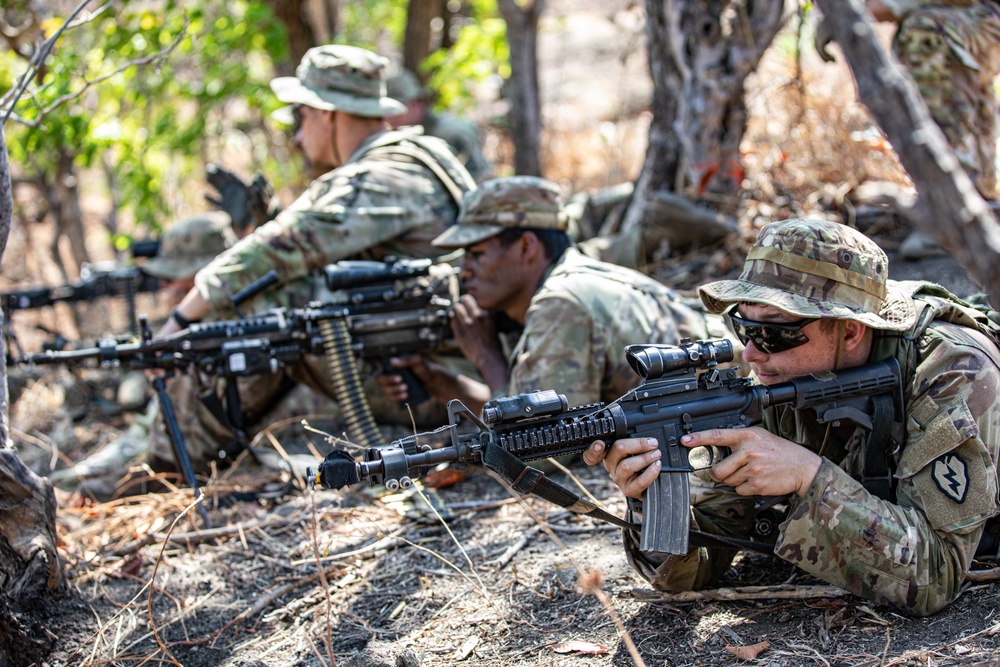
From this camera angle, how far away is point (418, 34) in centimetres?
1140

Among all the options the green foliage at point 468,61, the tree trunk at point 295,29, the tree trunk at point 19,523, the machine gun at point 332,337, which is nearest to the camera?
the tree trunk at point 19,523

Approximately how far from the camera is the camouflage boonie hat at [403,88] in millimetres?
9672

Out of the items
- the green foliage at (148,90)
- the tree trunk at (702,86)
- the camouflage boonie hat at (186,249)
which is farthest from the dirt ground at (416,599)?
the green foliage at (148,90)

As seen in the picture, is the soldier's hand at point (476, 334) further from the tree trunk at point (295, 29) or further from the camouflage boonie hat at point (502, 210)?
the tree trunk at point (295, 29)

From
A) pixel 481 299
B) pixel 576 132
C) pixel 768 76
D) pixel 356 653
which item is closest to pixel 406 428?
pixel 481 299

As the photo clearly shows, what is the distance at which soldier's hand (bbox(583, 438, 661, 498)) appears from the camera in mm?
2922

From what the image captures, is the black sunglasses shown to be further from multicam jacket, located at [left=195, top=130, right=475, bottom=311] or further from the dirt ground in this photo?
multicam jacket, located at [left=195, top=130, right=475, bottom=311]

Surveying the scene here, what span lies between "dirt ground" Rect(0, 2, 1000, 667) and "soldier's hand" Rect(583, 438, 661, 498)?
0.31 metres

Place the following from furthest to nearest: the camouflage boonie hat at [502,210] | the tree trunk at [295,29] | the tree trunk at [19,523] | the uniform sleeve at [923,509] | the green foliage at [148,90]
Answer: the tree trunk at [295,29] → the green foliage at [148,90] → the camouflage boonie hat at [502,210] → the tree trunk at [19,523] → the uniform sleeve at [923,509]

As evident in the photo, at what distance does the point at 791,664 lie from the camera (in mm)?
2828

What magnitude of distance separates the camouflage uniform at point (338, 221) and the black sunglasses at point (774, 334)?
293cm

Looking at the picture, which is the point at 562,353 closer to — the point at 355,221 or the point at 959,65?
the point at 355,221

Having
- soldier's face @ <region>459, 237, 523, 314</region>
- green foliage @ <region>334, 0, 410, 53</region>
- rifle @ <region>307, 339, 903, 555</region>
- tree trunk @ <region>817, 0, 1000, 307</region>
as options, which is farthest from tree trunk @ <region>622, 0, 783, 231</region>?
green foliage @ <region>334, 0, 410, 53</region>

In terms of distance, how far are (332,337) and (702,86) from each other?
360cm
